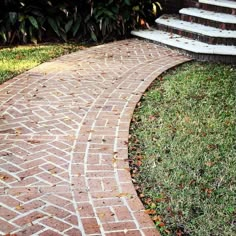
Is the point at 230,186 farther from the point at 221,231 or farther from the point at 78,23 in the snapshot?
the point at 78,23

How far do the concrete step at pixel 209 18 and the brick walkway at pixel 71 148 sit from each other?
1.45 m

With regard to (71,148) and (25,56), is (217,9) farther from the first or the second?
(71,148)

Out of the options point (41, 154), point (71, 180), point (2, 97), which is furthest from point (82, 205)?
point (2, 97)

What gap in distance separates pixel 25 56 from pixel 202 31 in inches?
121

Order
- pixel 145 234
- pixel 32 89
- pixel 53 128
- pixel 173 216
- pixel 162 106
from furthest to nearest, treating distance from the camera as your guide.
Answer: pixel 32 89 → pixel 162 106 → pixel 53 128 → pixel 173 216 → pixel 145 234

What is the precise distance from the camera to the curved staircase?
6621mm

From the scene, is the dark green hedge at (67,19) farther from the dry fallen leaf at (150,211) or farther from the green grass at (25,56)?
the dry fallen leaf at (150,211)

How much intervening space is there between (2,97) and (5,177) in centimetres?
185

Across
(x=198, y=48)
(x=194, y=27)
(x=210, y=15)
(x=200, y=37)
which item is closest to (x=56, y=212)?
(x=198, y=48)

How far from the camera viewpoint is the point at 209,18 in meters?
7.48

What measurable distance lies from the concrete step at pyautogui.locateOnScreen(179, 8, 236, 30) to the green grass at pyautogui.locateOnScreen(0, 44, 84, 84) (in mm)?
2225

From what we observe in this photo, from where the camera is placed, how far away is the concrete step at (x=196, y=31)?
22.7 feet

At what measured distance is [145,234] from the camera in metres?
2.72

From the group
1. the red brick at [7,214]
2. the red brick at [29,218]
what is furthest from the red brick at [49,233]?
the red brick at [7,214]
